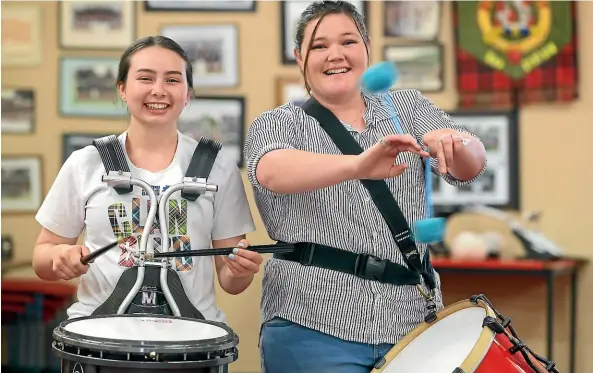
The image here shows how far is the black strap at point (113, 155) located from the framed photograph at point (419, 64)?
280 cm

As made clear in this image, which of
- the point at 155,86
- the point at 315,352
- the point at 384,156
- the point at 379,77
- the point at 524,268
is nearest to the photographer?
the point at 384,156

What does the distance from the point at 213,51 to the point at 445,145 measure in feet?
10.7

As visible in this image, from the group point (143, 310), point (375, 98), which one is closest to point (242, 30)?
point (375, 98)

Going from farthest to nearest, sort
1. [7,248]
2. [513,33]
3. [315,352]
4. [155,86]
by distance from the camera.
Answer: [7,248] → [513,33] → [155,86] → [315,352]

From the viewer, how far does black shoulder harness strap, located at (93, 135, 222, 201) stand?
2166mm

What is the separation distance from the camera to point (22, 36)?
5.14 metres

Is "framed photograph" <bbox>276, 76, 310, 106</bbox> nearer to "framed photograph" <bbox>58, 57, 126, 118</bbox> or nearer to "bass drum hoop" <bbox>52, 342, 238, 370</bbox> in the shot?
"framed photograph" <bbox>58, 57, 126, 118</bbox>

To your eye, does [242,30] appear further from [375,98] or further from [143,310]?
[143,310]

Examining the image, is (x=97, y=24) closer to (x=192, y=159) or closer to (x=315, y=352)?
(x=192, y=159)

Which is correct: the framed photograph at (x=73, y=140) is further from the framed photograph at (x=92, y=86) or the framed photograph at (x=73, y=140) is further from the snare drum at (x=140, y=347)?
the snare drum at (x=140, y=347)

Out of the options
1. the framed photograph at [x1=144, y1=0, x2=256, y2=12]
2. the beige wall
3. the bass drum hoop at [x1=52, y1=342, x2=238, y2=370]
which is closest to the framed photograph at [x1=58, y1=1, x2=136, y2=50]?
the beige wall

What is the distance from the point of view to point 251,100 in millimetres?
4984

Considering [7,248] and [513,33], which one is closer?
[513,33]

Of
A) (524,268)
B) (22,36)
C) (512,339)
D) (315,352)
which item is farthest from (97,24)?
(512,339)
